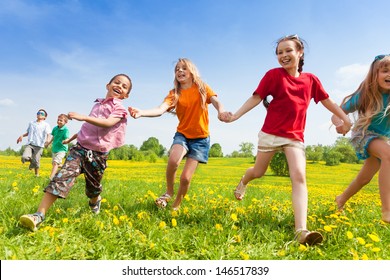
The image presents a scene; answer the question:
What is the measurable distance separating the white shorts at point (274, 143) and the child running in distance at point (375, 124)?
1.09 metres

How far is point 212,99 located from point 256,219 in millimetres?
1732

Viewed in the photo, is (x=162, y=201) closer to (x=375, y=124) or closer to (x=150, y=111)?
(x=150, y=111)

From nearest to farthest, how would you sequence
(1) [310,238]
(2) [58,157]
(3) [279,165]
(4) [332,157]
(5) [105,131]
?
(1) [310,238]
(5) [105,131]
(2) [58,157]
(3) [279,165]
(4) [332,157]

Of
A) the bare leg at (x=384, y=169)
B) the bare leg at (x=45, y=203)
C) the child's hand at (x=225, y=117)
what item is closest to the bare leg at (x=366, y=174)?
the bare leg at (x=384, y=169)

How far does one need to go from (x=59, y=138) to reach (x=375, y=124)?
895 cm

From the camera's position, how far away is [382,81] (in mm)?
4637

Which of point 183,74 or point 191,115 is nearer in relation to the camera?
point 191,115

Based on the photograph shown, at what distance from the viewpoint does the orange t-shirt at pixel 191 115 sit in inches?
192

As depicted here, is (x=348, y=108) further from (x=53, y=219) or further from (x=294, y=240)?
(x=53, y=219)

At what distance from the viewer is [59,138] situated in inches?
431

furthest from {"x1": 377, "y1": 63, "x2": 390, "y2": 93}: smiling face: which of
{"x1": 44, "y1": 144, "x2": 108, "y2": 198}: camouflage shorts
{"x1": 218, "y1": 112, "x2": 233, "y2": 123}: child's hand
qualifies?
{"x1": 44, "y1": 144, "x2": 108, "y2": 198}: camouflage shorts

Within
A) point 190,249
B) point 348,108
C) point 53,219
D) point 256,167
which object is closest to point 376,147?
point 348,108

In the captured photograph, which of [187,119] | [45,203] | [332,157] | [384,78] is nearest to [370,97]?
[384,78]

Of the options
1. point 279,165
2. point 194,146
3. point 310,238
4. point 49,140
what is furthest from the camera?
point 279,165
